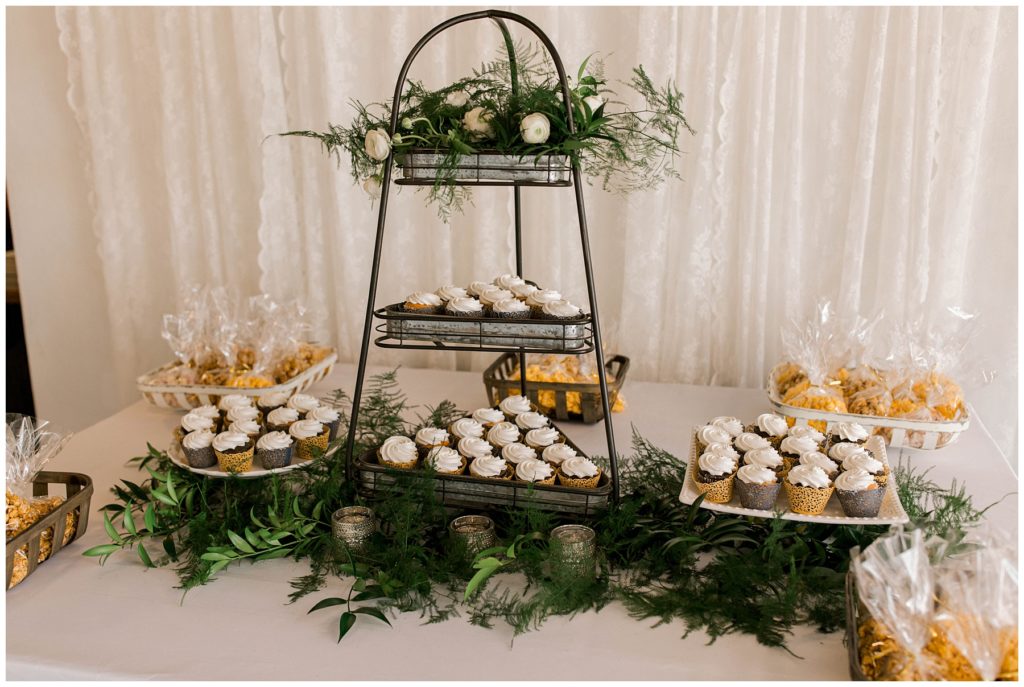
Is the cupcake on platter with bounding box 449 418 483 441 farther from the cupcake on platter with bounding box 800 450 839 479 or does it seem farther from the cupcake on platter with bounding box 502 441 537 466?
the cupcake on platter with bounding box 800 450 839 479

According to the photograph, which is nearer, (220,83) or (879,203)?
(879,203)

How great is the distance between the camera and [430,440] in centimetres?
148

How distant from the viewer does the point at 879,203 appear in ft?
7.12

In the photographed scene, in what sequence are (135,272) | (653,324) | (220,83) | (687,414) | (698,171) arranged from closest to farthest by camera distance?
1. (687,414)
2. (698,171)
3. (653,324)
4. (220,83)
5. (135,272)

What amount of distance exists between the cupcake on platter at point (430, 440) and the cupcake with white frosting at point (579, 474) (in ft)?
0.73

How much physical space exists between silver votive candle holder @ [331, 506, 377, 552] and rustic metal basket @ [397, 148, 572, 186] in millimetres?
558

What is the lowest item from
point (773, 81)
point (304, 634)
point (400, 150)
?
point (304, 634)

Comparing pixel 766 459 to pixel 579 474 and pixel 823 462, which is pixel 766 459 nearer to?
pixel 823 462

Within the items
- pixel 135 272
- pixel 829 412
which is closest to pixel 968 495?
pixel 829 412

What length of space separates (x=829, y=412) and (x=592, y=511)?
655 millimetres

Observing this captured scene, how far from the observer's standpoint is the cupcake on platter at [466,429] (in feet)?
4.97

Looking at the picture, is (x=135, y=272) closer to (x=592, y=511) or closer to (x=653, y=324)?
(x=653, y=324)

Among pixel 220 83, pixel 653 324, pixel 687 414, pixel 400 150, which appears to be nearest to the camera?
pixel 400 150

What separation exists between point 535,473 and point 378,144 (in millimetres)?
586
